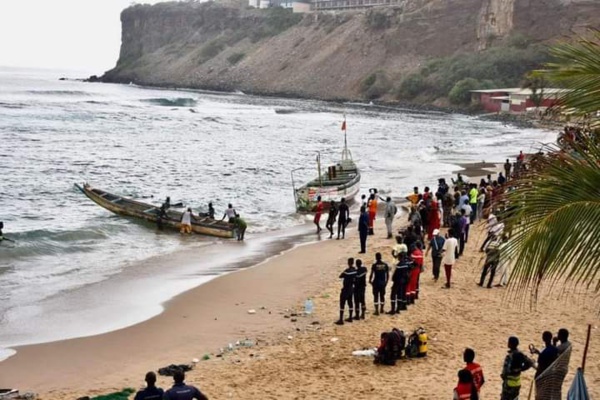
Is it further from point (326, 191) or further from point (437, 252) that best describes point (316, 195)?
point (437, 252)

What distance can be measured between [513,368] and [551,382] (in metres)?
0.51

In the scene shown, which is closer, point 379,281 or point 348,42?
point 379,281

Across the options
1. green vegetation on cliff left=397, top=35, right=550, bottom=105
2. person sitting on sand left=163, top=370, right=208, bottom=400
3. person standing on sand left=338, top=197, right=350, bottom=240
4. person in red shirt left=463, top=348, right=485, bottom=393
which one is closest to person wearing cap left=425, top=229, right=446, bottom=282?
person standing on sand left=338, top=197, right=350, bottom=240

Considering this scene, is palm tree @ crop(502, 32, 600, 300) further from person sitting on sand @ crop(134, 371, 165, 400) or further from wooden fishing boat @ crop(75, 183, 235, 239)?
wooden fishing boat @ crop(75, 183, 235, 239)

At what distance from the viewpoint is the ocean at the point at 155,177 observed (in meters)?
18.0

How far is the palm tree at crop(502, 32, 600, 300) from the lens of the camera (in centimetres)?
446

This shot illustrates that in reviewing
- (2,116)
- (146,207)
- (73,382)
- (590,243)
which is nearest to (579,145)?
(590,243)

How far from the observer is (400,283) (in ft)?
46.3

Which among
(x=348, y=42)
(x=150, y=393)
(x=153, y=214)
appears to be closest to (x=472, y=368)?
(x=150, y=393)

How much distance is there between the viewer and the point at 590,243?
4.56 meters

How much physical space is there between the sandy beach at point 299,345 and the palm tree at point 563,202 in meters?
5.92

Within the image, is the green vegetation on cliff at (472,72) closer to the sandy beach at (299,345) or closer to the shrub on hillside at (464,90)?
the shrub on hillside at (464,90)

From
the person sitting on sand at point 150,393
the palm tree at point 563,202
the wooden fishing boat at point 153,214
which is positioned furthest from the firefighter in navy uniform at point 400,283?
the wooden fishing boat at point 153,214

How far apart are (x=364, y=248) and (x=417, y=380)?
976cm
